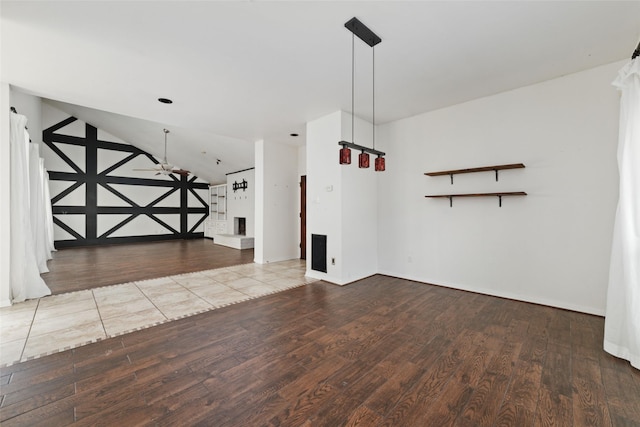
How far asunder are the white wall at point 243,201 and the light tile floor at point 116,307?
181 inches

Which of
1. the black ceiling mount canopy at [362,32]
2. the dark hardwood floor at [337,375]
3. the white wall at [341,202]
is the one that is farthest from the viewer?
the white wall at [341,202]

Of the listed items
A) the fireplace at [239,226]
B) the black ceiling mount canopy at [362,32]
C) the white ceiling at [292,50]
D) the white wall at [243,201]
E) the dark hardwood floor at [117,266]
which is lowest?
the dark hardwood floor at [117,266]

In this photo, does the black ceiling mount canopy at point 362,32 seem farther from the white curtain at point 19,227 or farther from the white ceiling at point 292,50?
the white curtain at point 19,227

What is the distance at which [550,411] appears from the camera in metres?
1.63

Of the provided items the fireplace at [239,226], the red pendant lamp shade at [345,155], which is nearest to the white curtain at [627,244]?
the red pendant lamp shade at [345,155]

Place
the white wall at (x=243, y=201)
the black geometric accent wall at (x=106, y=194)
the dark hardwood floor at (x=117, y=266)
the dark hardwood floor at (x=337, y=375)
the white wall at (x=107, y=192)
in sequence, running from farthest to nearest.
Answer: the white wall at (x=243, y=201), the black geometric accent wall at (x=106, y=194), the white wall at (x=107, y=192), the dark hardwood floor at (x=117, y=266), the dark hardwood floor at (x=337, y=375)

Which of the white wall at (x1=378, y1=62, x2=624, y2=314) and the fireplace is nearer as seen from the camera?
the white wall at (x1=378, y1=62, x2=624, y2=314)

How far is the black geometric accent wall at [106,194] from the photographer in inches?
356

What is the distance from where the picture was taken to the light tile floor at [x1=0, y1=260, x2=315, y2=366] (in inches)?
100.0

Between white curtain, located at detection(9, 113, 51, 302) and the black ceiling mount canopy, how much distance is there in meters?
4.65

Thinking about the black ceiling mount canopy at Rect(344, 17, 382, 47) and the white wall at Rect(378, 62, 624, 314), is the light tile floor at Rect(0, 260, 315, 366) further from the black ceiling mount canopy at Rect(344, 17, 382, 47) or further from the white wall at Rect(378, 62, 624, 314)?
the black ceiling mount canopy at Rect(344, 17, 382, 47)

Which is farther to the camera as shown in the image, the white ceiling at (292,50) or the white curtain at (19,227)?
the white curtain at (19,227)

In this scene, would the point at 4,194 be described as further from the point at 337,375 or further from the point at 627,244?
the point at 627,244

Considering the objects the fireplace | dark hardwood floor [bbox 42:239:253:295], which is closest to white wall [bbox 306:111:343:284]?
dark hardwood floor [bbox 42:239:253:295]
